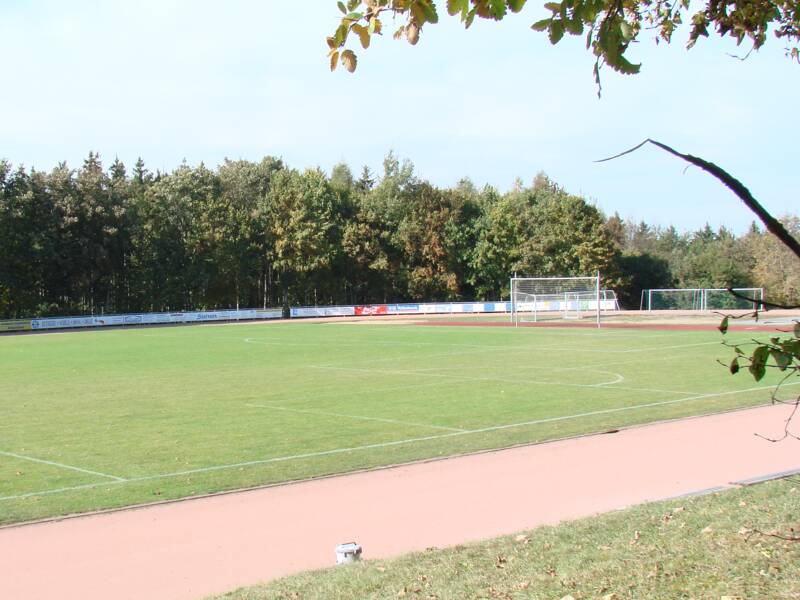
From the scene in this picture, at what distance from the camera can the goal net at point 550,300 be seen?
58.9 meters

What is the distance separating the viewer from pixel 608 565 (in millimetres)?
5703

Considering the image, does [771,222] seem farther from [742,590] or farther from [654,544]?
[654,544]

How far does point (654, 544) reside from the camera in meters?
6.21

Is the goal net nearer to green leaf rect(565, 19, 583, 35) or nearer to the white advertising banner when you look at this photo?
the white advertising banner

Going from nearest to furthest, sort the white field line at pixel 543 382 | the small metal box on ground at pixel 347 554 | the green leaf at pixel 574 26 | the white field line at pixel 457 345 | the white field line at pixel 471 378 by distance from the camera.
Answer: the green leaf at pixel 574 26 < the small metal box on ground at pixel 347 554 < the white field line at pixel 543 382 < the white field line at pixel 471 378 < the white field line at pixel 457 345

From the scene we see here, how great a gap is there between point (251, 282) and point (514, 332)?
41217mm

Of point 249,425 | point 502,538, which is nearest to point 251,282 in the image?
point 249,425

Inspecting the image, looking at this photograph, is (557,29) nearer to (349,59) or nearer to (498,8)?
(498,8)

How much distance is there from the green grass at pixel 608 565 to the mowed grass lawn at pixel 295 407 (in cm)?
464

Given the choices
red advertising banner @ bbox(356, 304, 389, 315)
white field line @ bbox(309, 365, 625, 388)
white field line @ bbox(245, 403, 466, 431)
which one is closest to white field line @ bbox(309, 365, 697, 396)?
white field line @ bbox(309, 365, 625, 388)

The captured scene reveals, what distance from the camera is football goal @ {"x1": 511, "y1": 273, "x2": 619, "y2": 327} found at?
5876 cm

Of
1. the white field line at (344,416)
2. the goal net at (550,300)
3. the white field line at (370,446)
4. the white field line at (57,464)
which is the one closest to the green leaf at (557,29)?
the white field line at (370,446)

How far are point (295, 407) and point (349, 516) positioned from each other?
906 cm

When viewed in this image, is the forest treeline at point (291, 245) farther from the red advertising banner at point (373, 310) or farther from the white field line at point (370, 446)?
the white field line at point (370, 446)
